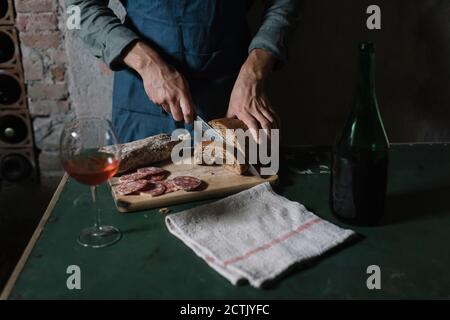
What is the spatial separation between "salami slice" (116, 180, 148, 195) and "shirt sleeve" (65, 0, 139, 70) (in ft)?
1.54

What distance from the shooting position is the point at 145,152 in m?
1.21

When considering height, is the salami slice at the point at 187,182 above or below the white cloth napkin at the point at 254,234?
above

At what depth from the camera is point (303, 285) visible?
78cm

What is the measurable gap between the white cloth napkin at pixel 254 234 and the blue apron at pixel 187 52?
61 centimetres

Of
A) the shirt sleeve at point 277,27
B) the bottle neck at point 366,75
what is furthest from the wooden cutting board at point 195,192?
the shirt sleeve at point 277,27

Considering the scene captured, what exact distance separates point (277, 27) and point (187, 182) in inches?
26.5

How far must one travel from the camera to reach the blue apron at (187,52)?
152cm

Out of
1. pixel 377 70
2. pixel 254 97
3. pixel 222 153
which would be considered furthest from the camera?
pixel 377 70

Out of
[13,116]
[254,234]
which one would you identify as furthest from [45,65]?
[254,234]

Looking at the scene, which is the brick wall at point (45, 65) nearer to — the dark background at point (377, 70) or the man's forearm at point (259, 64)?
the dark background at point (377, 70)

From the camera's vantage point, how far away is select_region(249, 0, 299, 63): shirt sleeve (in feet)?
4.86

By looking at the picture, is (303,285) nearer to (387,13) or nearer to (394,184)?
(394,184)

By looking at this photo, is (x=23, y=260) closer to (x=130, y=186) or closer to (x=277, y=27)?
(x=130, y=186)
